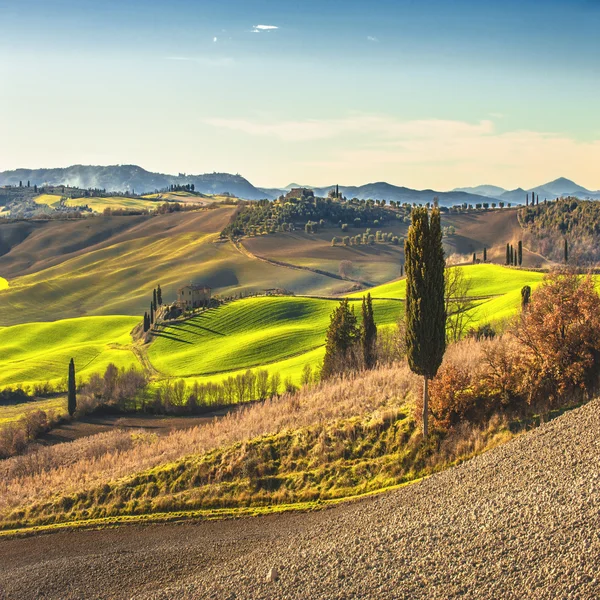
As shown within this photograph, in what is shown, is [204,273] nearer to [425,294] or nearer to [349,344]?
[349,344]

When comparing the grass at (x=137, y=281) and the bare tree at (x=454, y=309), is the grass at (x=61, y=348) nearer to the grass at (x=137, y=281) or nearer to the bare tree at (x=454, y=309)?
the grass at (x=137, y=281)

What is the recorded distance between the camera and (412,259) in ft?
89.9

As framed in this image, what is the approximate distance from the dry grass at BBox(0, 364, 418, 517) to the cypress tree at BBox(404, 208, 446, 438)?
404 centimetres

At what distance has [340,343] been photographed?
58.8 metres

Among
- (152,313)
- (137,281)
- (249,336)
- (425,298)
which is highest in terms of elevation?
(425,298)

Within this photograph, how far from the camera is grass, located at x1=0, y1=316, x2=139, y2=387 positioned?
280 ft

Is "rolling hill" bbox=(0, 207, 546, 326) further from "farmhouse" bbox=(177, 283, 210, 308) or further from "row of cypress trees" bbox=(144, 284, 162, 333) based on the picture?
"farmhouse" bbox=(177, 283, 210, 308)

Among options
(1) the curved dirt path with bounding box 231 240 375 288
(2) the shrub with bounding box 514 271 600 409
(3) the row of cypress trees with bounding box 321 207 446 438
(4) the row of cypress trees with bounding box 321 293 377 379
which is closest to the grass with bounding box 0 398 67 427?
(4) the row of cypress trees with bounding box 321 293 377 379

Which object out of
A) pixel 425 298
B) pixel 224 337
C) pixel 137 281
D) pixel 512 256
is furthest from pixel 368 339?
pixel 137 281

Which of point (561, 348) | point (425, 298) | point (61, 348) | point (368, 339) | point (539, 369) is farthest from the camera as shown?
point (61, 348)

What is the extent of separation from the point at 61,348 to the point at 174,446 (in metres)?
68.6

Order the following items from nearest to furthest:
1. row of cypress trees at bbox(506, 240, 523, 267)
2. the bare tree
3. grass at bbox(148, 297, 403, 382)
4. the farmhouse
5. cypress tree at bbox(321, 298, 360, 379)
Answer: the bare tree < cypress tree at bbox(321, 298, 360, 379) < grass at bbox(148, 297, 403, 382) < the farmhouse < row of cypress trees at bbox(506, 240, 523, 267)

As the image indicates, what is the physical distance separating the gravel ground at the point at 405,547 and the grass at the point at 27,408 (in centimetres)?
3895

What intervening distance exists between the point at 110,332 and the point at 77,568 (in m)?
90.8
